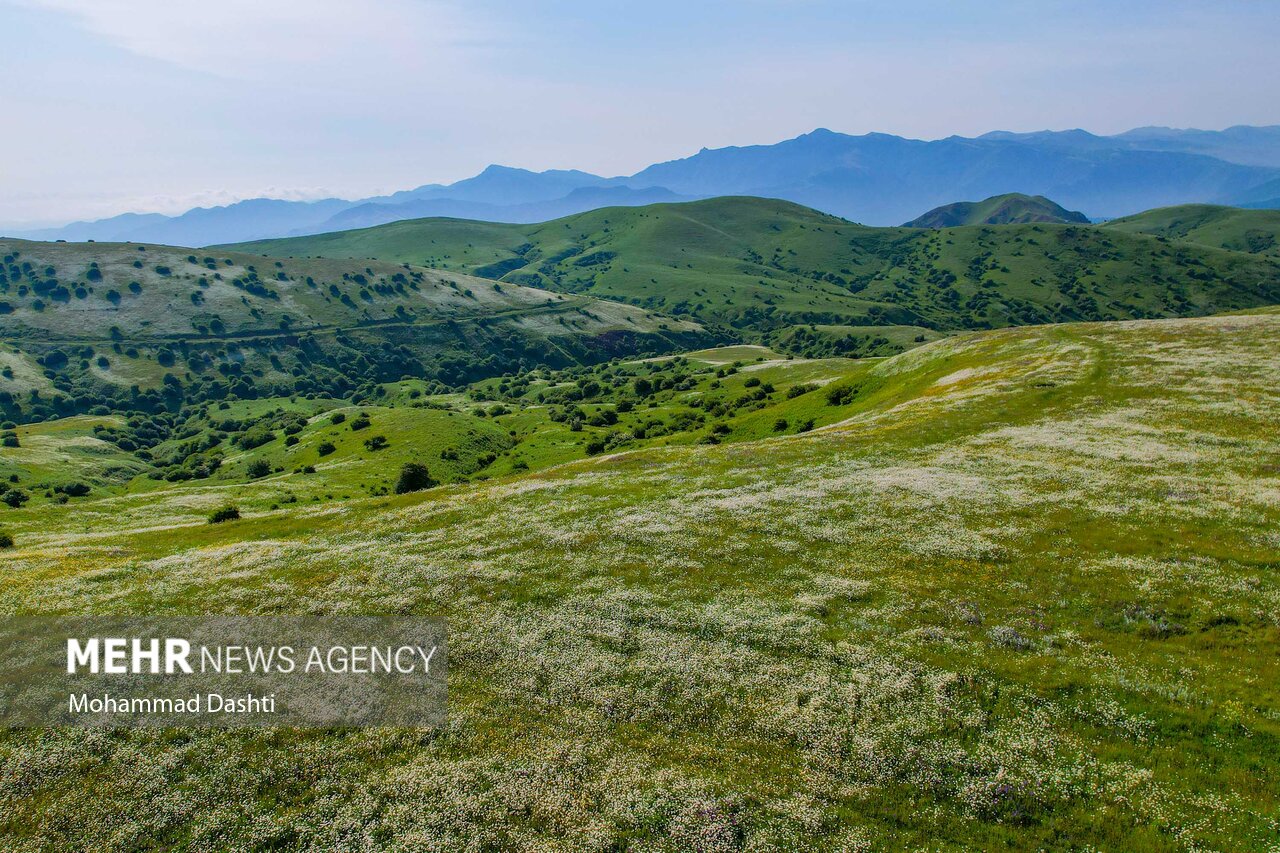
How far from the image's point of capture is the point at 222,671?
1159 inches

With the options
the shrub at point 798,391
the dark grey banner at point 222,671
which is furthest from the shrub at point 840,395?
the dark grey banner at point 222,671

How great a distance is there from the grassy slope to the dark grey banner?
4.45 ft

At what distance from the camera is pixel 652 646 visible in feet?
95.8

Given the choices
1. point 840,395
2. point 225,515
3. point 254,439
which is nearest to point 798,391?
point 840,395

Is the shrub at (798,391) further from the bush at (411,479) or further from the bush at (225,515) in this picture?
the bush at (225,515)

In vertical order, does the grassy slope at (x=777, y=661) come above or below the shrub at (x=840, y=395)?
below

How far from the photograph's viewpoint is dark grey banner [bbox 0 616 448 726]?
2627 centimetres

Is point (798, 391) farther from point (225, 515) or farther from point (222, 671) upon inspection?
point (222, 671)

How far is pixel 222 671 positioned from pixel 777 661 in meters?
27.1

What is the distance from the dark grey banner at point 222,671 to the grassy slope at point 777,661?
53.4 inches

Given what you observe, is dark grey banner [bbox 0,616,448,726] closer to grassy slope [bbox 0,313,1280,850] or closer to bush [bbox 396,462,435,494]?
grassy slope [bbox 0,313,1280,850]

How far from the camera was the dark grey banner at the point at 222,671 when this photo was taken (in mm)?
26266

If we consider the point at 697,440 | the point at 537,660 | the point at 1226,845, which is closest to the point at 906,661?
the point at 1226,845

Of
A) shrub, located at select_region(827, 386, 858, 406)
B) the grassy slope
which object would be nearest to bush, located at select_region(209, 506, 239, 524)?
the grassy slope
